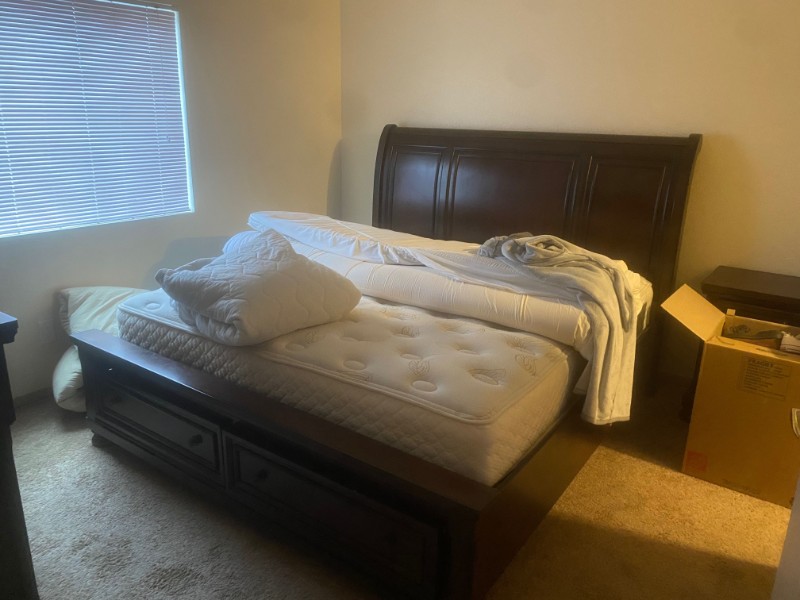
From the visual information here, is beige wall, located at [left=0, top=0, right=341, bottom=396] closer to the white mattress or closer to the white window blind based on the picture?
the white window blind

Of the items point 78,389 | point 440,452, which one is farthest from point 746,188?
point 78,389

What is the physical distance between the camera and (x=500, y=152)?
3176 millimetres

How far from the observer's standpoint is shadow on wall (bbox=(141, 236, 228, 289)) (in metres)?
3.12

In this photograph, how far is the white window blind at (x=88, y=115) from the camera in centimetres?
249

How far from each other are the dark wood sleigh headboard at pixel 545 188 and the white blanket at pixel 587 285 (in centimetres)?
29

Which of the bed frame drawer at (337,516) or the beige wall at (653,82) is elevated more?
the beige wall at (653,82)

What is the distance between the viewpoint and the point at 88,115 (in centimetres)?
272

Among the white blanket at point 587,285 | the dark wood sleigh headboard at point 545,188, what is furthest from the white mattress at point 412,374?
the dark wood sleigh headboard at point 545,188

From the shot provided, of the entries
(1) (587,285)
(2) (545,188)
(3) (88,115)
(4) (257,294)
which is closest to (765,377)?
(1) (587,285)

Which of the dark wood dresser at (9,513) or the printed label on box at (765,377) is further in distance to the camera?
the printed label on box at (765,377)

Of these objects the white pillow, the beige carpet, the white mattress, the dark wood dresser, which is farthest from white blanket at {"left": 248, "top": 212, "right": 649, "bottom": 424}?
the dark wood dresser

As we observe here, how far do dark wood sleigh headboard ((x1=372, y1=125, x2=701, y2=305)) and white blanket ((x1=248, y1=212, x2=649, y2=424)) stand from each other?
0.96 ft

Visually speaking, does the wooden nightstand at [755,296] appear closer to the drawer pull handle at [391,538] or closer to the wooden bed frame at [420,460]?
the wooden bed frame at [420,460]

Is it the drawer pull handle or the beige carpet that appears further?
the beige carpet
